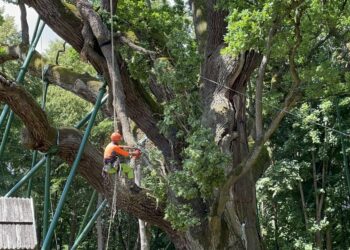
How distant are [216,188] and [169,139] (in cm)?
119

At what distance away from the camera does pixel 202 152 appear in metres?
5.71

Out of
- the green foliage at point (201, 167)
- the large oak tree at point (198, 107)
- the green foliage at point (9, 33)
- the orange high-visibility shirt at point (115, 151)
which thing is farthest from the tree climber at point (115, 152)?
the green foliage at point (9, 33)

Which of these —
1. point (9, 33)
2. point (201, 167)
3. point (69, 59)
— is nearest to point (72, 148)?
point (201, 167)

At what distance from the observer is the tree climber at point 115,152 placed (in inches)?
220

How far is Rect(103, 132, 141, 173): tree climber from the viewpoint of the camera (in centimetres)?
560

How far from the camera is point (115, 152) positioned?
5.70 metres

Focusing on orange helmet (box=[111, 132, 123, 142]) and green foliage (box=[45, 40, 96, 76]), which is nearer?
orange helmet (box=[111, 132, 123, 142])

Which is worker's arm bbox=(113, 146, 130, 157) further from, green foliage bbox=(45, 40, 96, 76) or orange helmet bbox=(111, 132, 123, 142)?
green foliage bbox=(45, 40, 96, 76)

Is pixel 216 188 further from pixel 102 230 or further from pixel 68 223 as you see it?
pixel 68 223

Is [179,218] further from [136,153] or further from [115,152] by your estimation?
[115,152]

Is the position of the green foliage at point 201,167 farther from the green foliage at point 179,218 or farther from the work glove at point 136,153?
the work glove at point 136,153

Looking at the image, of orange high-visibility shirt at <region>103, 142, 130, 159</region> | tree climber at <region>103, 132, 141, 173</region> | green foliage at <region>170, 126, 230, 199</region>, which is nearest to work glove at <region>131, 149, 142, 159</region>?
tree climber at <region>103, 132, 141, 173</region>

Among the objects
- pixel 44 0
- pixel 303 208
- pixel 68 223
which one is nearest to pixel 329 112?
pixel 303 208

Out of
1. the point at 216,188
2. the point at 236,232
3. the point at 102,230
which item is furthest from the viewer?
the point at 102,230
